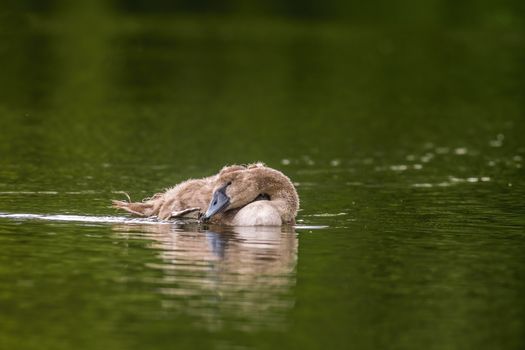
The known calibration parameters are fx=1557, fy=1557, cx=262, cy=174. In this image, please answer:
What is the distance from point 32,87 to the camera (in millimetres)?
34906

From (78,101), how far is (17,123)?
459 cm

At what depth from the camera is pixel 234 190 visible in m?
16.1

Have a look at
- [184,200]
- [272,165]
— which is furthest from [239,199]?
[272,165]

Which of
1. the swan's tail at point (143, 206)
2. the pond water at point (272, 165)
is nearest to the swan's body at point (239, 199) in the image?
the swan's tail at point (143, 206)

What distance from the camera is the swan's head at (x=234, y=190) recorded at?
15977mm

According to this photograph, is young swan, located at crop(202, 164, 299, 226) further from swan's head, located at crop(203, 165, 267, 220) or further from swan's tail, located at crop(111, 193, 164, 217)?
swan's tail, located at crop(111, 193, 164, 217)

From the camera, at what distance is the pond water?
11523 millimetres

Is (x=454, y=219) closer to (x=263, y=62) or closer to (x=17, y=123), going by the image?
(x=17, y=123)

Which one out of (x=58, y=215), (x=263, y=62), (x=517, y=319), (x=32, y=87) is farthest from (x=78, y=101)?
(x=517, y=319)

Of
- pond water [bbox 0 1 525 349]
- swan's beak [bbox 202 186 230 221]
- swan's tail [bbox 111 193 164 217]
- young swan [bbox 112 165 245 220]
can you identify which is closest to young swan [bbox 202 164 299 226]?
swan's beak [bbox 202 186 230 221]

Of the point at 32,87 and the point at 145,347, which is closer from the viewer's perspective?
the point at 145,347

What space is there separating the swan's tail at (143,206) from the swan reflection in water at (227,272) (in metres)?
0.63

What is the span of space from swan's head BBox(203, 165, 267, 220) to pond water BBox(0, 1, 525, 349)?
27 cm

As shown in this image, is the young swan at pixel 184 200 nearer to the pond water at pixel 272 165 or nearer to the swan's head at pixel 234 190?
the swan's head at pixel 234 190
